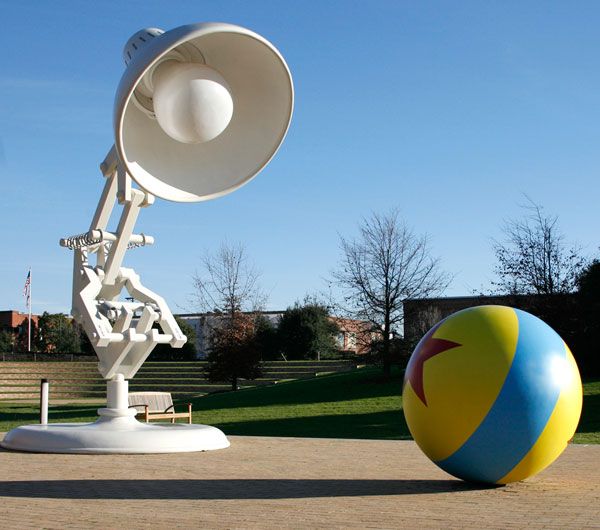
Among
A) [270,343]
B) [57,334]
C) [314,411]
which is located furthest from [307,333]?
[314,411]

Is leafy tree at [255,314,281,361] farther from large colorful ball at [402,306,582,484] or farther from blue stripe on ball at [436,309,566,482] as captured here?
blue stripe on ball at [436,309,566,482]

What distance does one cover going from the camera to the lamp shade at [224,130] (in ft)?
39.9

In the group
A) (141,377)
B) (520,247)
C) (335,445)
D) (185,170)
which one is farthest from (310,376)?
(185,170)

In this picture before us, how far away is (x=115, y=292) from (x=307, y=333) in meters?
36.2

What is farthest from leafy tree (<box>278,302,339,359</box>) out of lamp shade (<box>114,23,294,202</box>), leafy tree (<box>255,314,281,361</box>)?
lamp shade (<box>114,23,294,202</box>)

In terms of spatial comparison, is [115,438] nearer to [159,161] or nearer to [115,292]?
[115,292]

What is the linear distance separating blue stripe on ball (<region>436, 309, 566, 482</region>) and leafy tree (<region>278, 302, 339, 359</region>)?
41810 mm

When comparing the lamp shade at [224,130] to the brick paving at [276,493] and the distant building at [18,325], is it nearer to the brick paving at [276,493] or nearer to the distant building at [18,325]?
the brick paving at [276,493]

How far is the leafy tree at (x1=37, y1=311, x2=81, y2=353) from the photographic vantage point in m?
62.1

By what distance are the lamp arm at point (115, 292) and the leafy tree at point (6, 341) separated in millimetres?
50911

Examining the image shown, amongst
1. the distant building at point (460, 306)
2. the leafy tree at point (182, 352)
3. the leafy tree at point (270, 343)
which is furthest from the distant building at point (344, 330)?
the distant building at point (460, 306)

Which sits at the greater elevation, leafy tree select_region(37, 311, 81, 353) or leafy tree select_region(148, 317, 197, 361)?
leafy tree select_region(37, 311, 81, 353)

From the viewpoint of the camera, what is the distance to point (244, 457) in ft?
42.8

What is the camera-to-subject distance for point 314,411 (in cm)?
2645
